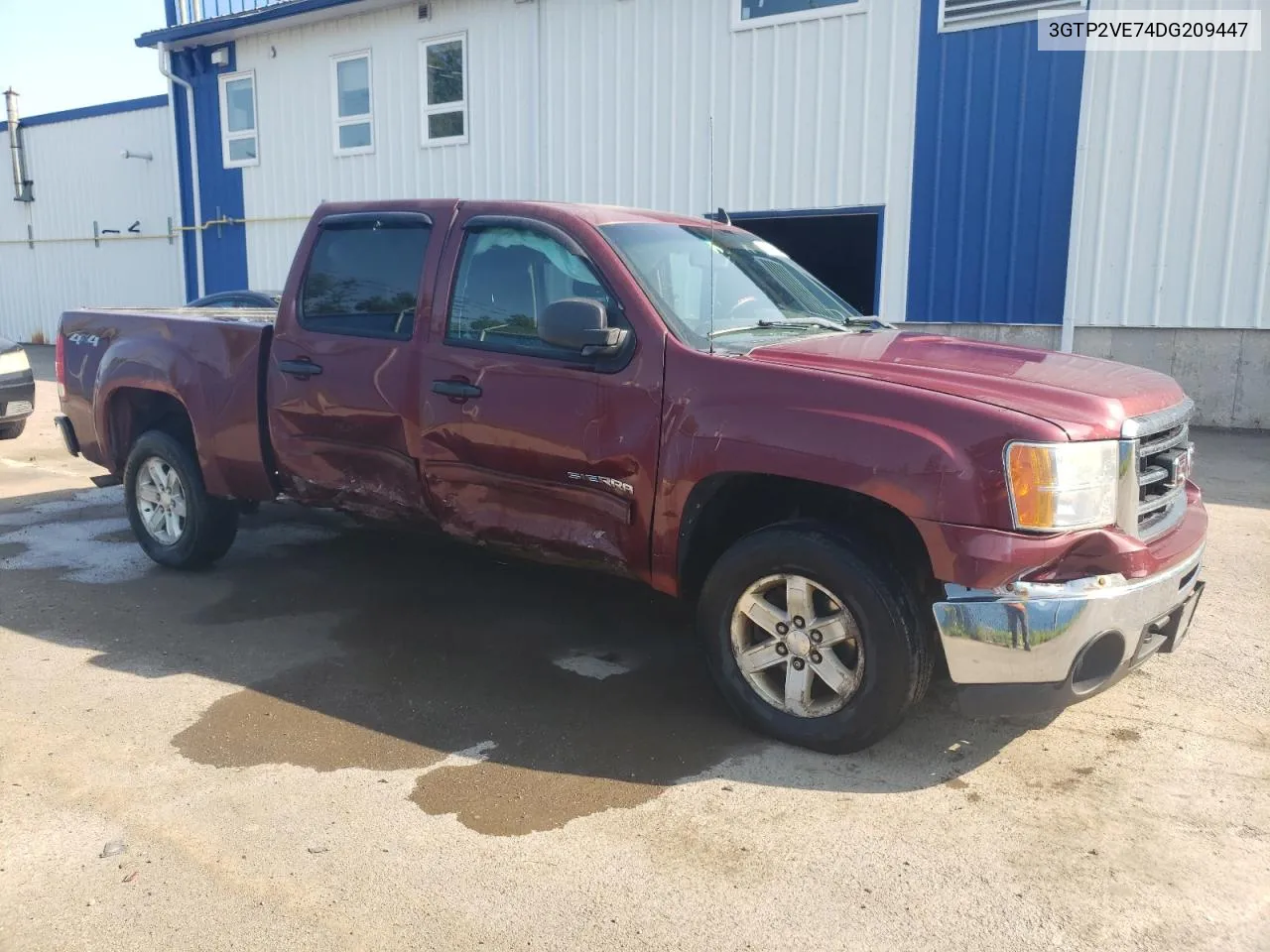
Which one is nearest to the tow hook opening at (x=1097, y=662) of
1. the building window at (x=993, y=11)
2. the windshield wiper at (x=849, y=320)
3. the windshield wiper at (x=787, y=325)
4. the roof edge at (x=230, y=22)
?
the windshield wiper at (x=787, y=325)

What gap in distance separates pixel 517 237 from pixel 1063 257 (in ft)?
26.3

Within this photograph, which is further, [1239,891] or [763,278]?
[763,278]

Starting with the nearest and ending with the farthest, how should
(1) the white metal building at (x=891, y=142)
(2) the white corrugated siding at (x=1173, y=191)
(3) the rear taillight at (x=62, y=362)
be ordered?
(3) the rear taillight at (x=62, y=362)
(2) the white corrugated siding at (x=1173, y=191)
(1) the white metal building at (x=891, y=142)

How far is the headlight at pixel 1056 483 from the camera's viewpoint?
3.10 m

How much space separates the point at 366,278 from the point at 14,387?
7336 mm

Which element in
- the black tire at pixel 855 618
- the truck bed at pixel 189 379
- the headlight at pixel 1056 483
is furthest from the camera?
the truck bed at pixel 189 379

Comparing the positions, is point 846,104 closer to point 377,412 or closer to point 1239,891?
point 377,412

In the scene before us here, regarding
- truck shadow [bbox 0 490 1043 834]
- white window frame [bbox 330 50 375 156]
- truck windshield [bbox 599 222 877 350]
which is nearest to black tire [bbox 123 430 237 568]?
truck shadow [bbox 0 490 1043 834]

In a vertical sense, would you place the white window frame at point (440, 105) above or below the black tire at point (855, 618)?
above

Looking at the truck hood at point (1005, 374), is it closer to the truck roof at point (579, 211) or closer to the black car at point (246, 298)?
the truck roof at point (579, 211)

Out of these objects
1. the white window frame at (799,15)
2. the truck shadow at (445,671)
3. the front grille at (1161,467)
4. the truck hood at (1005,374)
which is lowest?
the truck shadow at (445,671)

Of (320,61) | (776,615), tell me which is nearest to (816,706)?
(776,615)

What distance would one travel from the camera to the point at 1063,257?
34.6 feet

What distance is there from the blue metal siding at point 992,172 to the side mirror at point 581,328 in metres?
8.20
